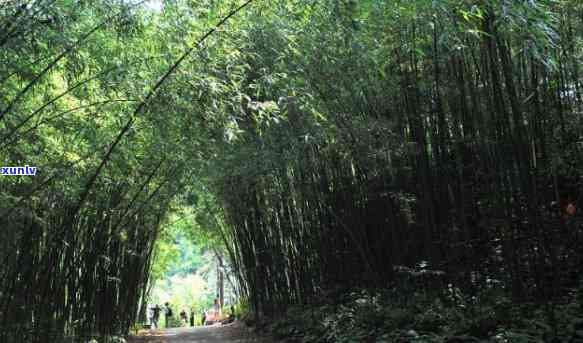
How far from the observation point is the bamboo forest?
3951mm

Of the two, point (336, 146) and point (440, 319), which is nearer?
point (440, 319)

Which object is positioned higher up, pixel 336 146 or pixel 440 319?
pixel 336 146

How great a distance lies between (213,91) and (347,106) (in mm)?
1696

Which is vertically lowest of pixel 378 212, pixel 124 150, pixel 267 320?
pixel 267 320

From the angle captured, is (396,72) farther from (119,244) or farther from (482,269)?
(119,244)

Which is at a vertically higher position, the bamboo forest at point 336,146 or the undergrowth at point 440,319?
the bamboo forest at point 336,146

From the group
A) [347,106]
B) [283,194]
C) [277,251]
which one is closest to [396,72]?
[347,106]

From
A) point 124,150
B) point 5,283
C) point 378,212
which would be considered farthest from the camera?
point 378,212

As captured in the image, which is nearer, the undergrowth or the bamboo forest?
the undergrowth

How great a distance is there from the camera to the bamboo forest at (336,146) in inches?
156

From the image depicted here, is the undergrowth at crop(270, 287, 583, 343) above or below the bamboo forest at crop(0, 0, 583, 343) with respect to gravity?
below

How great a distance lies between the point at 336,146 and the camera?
18.6ft

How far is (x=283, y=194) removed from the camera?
7.08 m

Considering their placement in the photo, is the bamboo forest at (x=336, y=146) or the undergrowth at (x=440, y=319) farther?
the bamboo forest at (x=336, y=146)
